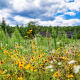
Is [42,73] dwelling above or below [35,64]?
below

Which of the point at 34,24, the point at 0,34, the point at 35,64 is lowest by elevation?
the point at 35,64

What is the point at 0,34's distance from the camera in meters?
5.83

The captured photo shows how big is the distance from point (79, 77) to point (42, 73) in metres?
0.65

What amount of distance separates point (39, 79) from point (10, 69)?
2.68 ft

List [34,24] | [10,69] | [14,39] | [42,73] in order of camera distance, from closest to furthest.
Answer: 1. [42,73]
2. [10,69]
3. [14,39]
4. [34,24]

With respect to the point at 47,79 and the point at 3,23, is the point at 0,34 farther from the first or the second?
the point at 3,23

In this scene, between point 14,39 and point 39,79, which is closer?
point 39,79

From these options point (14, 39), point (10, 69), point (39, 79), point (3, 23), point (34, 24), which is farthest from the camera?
point (3, 23)

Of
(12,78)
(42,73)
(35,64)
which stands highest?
(35,64)

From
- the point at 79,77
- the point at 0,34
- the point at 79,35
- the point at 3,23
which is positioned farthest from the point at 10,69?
the point at 3,23

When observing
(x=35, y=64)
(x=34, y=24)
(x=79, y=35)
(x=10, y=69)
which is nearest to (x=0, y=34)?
(x=10, y=69)

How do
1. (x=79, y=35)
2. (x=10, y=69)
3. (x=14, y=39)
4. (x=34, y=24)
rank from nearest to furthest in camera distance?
(x=10, y=69) < (x=14, y=39) < (x=79, y=35) < (x=34, y=24)

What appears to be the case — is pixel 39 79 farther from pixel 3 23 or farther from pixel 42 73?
pixel 3 23

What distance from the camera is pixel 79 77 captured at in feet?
4.71
